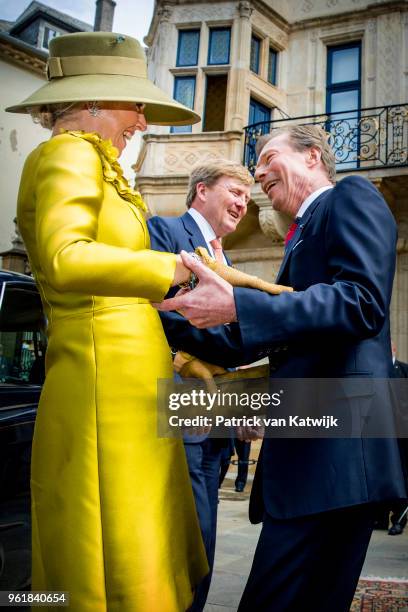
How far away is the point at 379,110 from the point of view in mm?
12141

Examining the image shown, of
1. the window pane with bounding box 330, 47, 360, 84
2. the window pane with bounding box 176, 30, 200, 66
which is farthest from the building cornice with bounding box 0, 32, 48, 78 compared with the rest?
the window pane with bounding box 330, 47, 360, 84

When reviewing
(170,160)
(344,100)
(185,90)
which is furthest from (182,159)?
(344,100)

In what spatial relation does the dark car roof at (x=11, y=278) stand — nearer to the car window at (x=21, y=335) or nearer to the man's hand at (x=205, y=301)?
the car window at (x=21, y=335)

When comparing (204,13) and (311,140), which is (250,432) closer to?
(311,140)

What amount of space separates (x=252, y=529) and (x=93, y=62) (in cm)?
509

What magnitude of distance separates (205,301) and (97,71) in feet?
2.49

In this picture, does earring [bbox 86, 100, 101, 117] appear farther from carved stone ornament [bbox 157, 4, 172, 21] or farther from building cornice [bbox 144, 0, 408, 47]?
carved stone ornament [bbox 157, 4, 172, 21]

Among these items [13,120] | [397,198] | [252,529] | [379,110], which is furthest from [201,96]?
[13,120]

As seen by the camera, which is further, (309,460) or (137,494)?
(309,460)

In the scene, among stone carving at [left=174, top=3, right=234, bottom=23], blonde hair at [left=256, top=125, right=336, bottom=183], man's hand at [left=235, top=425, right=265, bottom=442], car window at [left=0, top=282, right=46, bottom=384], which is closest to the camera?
blonde hair at [left=256, top=125, right=336, bottom=183]

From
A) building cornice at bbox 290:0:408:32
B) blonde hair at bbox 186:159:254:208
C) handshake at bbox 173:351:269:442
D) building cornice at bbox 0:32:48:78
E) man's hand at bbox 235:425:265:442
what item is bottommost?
man's hand at bbox 235:425:265:442

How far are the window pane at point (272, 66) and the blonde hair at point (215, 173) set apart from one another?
10.8 metres

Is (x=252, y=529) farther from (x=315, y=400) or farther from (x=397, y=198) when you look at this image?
(x=397, y=198)

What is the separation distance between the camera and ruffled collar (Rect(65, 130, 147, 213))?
158 cm
